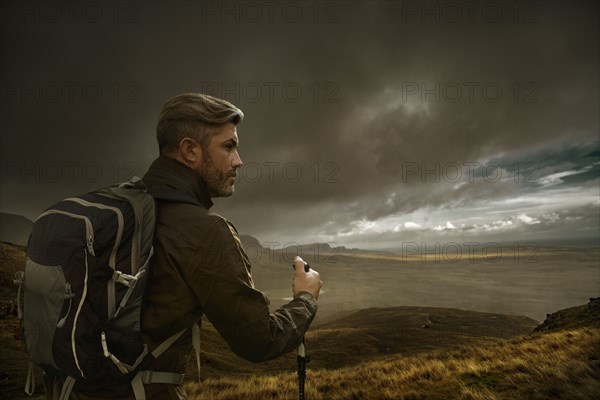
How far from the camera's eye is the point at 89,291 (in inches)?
85.6

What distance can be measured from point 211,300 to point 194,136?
1419 mm

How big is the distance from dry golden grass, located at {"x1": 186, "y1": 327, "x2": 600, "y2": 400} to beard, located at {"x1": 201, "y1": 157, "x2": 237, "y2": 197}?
24.3 ft

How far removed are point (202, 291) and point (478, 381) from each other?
28.6 feet

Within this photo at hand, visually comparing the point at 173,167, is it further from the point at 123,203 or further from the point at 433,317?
the point at 433,317

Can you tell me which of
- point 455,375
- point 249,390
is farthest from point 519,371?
point 249,390

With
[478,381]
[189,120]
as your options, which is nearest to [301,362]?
[189,120]

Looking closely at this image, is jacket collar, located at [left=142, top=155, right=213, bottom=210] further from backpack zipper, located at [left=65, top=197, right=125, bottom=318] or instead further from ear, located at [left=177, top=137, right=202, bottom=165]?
backpack zipper, located at [left=65, top=197, right=125, bottom=318]

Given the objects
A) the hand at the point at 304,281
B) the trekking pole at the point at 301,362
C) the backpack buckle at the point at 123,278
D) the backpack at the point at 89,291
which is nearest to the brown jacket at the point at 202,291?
the backpack at the point at 89,291

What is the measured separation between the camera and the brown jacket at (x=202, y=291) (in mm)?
2336

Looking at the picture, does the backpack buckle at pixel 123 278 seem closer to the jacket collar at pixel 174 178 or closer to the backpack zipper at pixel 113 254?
the backpack zipper at pixel 113 254

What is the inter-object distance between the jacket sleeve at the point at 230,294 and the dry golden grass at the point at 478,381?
23.2 ft

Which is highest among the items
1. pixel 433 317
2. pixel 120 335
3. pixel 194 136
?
pixel 194 136

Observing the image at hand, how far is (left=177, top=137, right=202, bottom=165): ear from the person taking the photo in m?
2.92

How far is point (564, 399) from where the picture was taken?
22.5 feet
